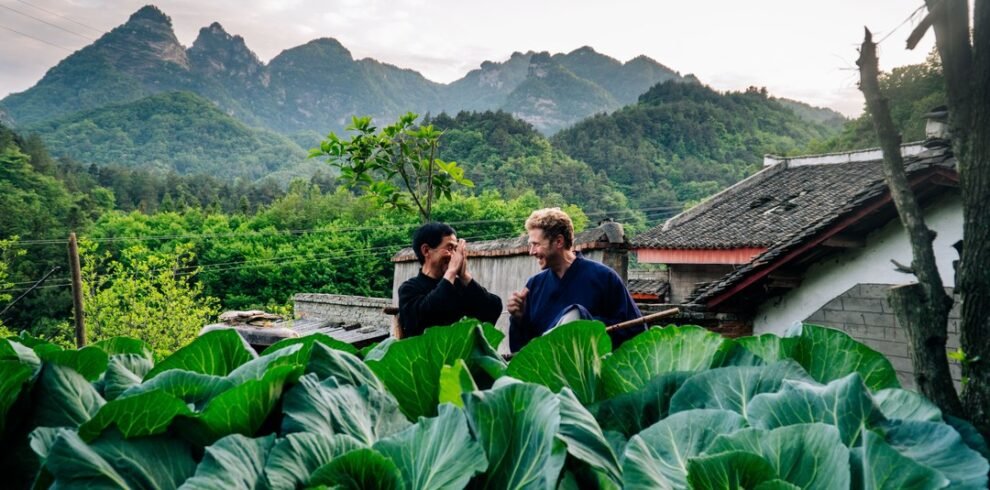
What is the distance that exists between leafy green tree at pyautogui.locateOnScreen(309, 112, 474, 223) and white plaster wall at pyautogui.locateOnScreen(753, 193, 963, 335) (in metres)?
4.51

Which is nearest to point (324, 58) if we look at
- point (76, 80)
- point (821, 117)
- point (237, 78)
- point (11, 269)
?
→ point (237, 78)

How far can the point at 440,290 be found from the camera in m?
3.09

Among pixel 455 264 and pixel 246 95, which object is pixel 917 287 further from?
pixel 246 95

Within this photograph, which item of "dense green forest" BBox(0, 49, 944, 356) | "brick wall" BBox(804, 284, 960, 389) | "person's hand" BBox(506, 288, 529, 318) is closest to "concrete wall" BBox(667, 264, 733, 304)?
"brick wall" BBox(804, 284, 960, 389)

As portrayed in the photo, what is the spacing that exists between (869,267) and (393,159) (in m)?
5.19

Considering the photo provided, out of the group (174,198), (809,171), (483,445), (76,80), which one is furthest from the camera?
(76,80)

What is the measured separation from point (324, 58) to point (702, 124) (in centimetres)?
12152

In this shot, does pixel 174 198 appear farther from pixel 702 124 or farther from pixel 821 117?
pixel 821 117

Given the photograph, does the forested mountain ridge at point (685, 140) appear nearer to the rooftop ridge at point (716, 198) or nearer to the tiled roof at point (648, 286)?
the rooftop ridge at point (716, 198)

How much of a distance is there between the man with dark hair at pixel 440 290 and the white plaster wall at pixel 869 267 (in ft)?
15.9

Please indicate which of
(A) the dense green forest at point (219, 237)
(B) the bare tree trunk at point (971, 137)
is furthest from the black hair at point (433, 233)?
(A) the dense green forest at point (219, 237)

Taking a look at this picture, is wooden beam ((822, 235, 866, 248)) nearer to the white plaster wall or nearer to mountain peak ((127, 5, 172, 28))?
the white plaster wall

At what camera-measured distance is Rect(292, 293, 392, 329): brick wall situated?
14078mm

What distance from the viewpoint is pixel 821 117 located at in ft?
234
